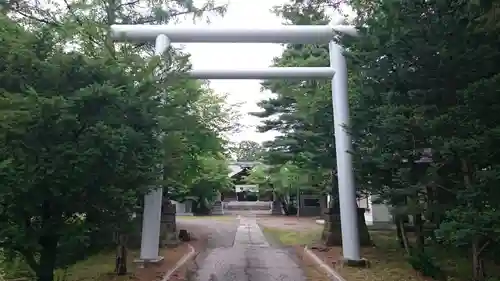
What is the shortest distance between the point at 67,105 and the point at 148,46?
5659 millimetres

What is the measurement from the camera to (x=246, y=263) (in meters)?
11.4

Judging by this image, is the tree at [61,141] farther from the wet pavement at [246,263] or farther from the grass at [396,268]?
the grass at [396,268]

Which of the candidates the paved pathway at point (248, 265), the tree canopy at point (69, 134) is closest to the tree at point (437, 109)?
the paved pathway at point (248, 265)

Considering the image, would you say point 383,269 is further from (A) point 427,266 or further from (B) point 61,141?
(B) point 61,141

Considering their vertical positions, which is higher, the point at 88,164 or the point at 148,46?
the point at 148,46

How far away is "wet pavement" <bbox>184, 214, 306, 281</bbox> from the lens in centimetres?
966

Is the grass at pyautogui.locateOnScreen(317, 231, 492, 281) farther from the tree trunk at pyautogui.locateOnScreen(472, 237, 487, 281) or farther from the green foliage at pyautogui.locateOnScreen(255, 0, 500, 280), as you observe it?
the tree trunk at pyautogui.locateOnScreen(472, 237, 487, 281)

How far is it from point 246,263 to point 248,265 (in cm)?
31

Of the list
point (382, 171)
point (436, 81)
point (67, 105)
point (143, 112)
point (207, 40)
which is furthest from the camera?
point (207, 40)

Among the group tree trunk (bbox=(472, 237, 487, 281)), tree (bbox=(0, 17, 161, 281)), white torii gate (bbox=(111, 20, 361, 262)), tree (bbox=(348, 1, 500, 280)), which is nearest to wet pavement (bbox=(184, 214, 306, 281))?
white torii gate (bbox=(111, 20, 361, 262))

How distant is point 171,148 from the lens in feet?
25.8

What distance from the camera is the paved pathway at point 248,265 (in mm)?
9633

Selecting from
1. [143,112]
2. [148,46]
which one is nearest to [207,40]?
[148,46]

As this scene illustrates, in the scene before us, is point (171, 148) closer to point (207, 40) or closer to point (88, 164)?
point (88, 164)
